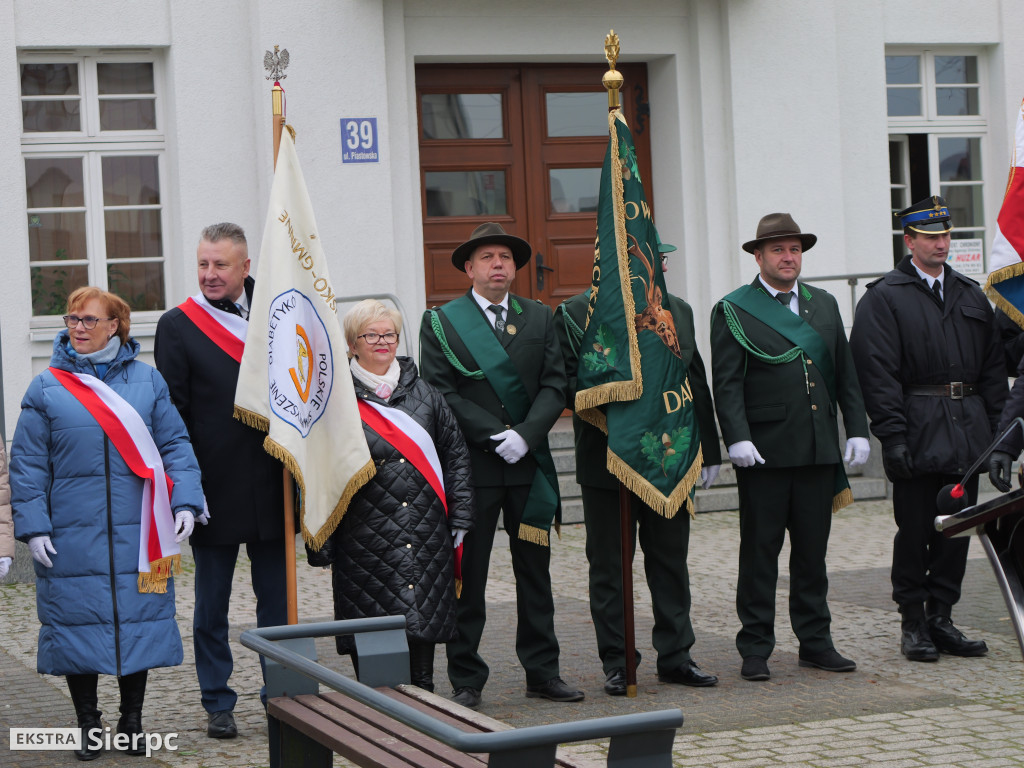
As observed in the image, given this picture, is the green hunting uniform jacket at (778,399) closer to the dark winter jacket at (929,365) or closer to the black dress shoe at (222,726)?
the dark winter jacket at (929,365)

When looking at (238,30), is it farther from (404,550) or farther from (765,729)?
(765,729)

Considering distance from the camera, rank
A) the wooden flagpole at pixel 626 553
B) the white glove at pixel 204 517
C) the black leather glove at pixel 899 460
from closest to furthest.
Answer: the white glove at pixel 204 517 < the wooden flagpole at pixel 626 553 < the black leather glove at pixel 899 460

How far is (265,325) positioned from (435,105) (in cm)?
681

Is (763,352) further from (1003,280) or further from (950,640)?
(950,640)

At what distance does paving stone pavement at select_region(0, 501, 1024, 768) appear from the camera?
524 cm

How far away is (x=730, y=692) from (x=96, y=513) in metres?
2.72

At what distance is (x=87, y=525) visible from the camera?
534 centimetres

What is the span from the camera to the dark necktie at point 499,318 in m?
6.20

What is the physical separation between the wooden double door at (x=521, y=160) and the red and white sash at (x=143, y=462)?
6.77 metres

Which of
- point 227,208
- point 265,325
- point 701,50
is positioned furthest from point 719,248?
point 265,325

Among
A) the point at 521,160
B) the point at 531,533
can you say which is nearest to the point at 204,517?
the point at 531,533

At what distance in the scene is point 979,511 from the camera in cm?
396

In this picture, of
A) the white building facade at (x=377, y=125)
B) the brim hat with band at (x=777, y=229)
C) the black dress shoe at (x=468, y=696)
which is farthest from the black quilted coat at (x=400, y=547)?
the white building facade at (x=377, y=125)

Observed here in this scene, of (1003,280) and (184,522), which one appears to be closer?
(184,522)
